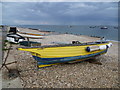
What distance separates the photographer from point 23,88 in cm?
618

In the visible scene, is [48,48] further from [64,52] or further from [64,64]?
[64,64]

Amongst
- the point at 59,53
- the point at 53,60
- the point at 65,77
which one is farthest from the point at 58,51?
the point at 65,77

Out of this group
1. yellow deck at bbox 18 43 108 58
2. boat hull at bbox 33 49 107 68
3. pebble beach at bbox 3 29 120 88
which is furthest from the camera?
boat hull at bbox 33 49 107 68

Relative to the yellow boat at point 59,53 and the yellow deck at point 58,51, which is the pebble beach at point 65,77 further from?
the yellow deck at point 58,51

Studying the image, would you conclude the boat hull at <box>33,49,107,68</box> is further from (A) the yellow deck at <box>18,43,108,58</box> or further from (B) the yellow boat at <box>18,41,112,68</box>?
(A) the yellow deck at <box>18,43,108,58</box>

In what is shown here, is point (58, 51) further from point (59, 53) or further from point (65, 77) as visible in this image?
point (65, 77)

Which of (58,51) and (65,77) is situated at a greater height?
(58,51)

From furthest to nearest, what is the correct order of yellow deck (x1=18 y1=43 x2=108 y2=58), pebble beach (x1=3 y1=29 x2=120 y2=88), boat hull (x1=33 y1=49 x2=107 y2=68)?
boat hull (x1=33 y1=49 x2=107 y2=68) < yellow deck (x1=18 y1=43 x2=108 y2=58) < pebble beach (x1=3 y1=29 x2=120 y2=88)

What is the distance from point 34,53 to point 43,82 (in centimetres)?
273

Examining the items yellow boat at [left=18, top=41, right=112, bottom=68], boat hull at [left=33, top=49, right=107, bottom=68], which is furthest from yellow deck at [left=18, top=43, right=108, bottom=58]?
boat hull at [left=33, top=49, right=107, bottom=68]

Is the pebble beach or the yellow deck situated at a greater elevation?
the yellow deck

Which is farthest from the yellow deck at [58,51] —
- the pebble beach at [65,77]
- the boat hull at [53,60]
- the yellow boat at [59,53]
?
the pebble beach at [65,77]

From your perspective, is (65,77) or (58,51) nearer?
(65,77)

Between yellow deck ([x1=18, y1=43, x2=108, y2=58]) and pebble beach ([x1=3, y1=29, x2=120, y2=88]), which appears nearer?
pebble beach ([x1=3, y1=29, x2=120, y2=88])
